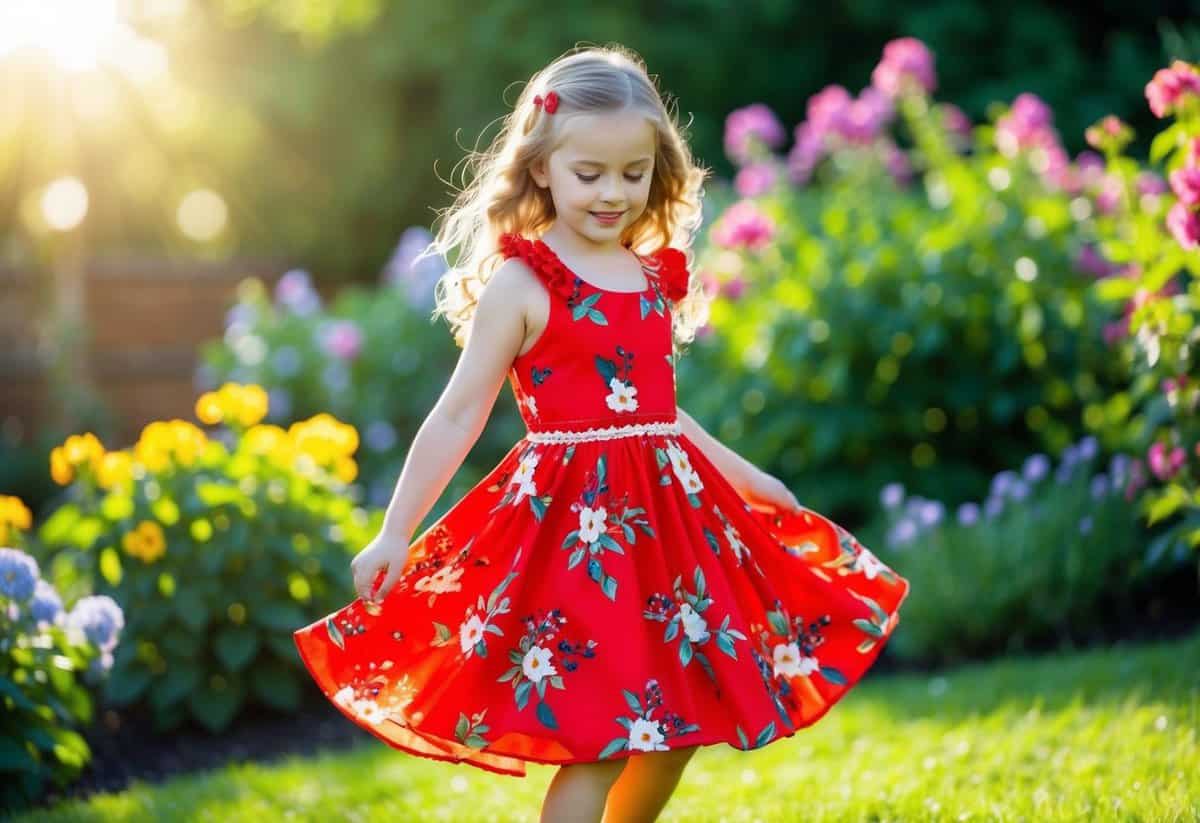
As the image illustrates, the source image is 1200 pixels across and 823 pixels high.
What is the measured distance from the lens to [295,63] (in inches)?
557

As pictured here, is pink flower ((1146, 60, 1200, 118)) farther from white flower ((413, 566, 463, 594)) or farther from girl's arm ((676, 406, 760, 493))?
white flower ((413, 566, 463, 594))

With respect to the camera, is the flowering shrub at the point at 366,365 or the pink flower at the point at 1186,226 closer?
the pink flower at the point at 1186,226

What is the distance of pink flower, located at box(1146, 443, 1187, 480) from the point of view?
352 cm

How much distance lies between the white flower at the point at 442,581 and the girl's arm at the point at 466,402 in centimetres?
10

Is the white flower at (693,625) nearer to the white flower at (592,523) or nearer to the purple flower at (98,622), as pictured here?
the white flower at (592,523)

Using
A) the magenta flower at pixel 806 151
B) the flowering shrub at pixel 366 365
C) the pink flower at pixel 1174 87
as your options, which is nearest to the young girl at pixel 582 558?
the pink flower at pixel 1174 87

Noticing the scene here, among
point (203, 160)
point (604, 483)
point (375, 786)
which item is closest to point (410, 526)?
point (604, 483)

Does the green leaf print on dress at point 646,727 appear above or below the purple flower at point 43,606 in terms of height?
below

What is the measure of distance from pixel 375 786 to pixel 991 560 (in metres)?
2.28

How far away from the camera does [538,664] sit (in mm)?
2340

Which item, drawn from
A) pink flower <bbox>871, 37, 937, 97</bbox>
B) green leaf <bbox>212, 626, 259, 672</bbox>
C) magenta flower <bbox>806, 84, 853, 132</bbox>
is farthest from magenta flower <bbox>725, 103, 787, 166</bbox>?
green leaf <bbox>212, 626, 259, 672</bbox>

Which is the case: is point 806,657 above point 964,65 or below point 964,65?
below

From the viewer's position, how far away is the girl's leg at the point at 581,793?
2.32 metres

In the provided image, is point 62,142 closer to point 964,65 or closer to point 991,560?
point 964,65
